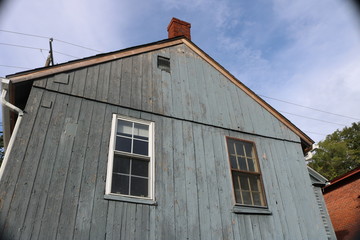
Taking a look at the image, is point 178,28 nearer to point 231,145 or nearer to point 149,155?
point 231,145

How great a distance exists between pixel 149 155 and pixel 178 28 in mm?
6028

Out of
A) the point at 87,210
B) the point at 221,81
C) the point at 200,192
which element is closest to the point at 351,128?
the point at 221,81

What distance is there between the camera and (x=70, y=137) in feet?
21.5

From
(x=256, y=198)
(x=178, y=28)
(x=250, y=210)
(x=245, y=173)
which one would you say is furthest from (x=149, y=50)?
Result: (x=250, y=210)

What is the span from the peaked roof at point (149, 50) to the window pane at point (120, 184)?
3.00 meters

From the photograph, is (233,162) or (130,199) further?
(233,162)

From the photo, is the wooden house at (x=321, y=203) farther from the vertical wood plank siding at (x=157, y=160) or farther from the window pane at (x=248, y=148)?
the window pane at (x=248, y=148)

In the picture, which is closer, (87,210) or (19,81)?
(87,210)

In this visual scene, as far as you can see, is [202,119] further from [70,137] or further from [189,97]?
[70,137]

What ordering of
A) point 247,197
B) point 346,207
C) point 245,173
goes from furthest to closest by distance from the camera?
point 346,207 → point 245,173 → point 247,197

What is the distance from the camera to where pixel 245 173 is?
27.4 feet

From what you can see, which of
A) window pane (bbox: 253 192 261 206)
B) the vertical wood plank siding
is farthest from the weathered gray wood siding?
window pane (bbox: 253 192 261 206)

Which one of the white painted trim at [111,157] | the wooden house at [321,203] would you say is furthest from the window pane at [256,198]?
the white painted trim at [111,157]

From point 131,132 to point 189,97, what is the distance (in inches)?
92.3
